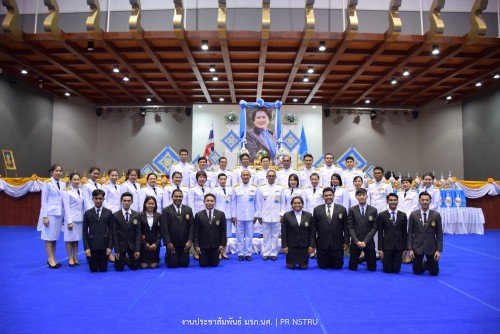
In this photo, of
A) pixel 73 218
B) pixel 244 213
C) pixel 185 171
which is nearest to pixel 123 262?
pixel 73 218

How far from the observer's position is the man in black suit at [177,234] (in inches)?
211

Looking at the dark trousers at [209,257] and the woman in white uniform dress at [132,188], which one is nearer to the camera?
the dark trousers at [209,257]

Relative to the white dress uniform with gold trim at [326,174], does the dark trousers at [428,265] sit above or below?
below

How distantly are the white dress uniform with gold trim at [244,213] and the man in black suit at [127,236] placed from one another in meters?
1.69

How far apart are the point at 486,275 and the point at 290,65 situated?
8943 millimetres

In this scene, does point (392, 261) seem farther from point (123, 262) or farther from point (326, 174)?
point (123, 262)

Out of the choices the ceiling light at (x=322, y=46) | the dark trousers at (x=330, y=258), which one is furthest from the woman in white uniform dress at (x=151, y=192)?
the ceiling light at (x=322, y=46)

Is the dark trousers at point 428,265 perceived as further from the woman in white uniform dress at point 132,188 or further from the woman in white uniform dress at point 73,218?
the woman in white uniform dress at point 73,218

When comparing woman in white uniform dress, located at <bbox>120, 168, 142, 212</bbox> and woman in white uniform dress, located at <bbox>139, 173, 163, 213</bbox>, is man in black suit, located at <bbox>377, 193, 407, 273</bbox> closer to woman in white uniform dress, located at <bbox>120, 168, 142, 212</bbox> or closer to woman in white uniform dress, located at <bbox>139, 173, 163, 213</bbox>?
woman in white uniform dress, located at <bbox>139, 173, 163, 213</bbox>

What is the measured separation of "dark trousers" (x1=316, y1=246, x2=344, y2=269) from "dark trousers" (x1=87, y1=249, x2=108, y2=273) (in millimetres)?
3184

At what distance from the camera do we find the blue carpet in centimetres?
308

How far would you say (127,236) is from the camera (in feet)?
17.3

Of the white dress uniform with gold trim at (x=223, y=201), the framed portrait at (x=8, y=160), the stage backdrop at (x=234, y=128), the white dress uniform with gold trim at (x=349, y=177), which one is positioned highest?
the stage backdrop at (x=234, y=128)

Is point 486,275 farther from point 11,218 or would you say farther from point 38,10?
point 38,10
